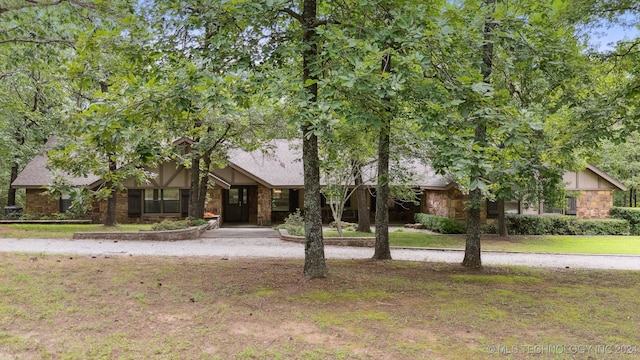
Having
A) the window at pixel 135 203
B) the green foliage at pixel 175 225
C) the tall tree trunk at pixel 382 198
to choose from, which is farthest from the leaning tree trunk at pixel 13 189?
the tall tree trunk at pixel 382 198

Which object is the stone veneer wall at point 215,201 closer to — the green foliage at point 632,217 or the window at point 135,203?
the window at point 135,203

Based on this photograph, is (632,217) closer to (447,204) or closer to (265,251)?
(447,204)

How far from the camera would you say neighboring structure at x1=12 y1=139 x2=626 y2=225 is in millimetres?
20531

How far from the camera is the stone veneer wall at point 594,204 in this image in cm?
2220

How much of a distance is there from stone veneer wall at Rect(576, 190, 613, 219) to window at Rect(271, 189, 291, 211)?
15891 mm

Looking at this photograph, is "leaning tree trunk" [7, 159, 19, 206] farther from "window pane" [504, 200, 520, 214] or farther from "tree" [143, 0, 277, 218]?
"window pane" [504, 200, 520, 214]

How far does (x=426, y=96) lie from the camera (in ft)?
18.6

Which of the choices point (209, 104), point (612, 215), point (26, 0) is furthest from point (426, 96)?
point (612, 215)

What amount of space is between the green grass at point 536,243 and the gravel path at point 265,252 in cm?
148

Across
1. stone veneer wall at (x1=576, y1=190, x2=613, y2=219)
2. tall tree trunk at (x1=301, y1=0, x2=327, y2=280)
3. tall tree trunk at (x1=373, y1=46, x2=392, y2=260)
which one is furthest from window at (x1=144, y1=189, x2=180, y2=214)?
stone veneer wall at (x1=576, y1=190, x2=613, y2=219)

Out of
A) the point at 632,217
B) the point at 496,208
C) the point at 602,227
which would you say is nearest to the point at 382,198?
the point at 496,208

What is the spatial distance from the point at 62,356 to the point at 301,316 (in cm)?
253

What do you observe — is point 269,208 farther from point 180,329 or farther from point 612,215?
point 612,215

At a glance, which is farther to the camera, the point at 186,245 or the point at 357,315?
the point at 186,245
